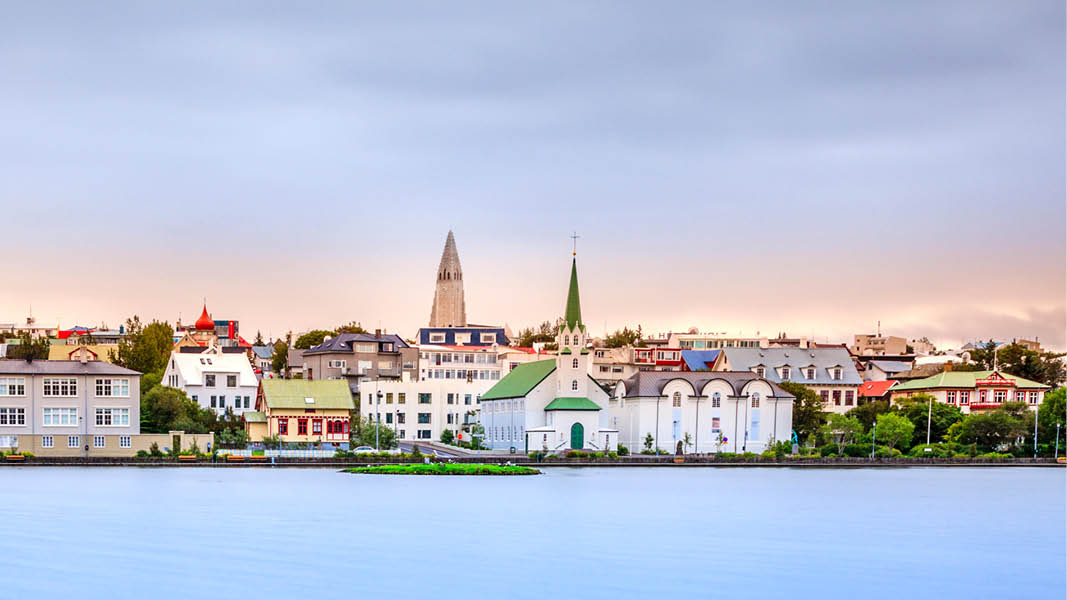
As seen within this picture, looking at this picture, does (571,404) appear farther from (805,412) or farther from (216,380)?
(216,380)

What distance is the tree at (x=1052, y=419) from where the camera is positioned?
10175 cm

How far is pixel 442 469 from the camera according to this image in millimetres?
79500

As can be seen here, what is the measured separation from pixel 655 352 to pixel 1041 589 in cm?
12727

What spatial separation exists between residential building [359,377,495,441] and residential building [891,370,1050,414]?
34.6 meters

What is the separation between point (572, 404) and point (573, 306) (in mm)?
9749

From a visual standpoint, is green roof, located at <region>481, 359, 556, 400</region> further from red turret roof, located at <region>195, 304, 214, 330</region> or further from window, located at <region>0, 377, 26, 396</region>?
red turret roof, located at <region>195, 304, 214, 330</region>

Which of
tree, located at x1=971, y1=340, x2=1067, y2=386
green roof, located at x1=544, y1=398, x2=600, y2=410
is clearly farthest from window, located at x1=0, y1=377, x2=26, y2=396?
tree, located at x1=971, y1=340, x2=1067, y2=386

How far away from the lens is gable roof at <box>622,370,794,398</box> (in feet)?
334

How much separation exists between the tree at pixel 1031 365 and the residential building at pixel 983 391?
51.5 ft

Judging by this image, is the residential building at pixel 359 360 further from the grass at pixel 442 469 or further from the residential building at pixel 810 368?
the grass at pixel 442 469

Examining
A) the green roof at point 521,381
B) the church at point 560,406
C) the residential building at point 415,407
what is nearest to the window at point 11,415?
the residential building at point 415,407

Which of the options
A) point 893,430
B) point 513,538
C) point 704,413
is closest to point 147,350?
point 704,413

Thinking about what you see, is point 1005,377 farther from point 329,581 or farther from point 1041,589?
point 329,581

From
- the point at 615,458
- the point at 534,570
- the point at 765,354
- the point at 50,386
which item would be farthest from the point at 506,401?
the point at 534,570
